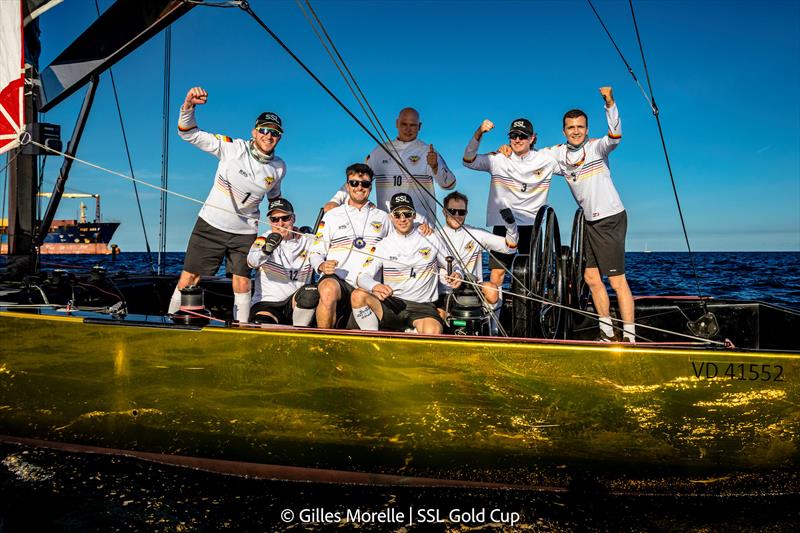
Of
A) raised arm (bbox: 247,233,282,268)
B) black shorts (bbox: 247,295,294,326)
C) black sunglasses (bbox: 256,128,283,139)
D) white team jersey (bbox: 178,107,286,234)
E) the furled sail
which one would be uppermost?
the furled sail

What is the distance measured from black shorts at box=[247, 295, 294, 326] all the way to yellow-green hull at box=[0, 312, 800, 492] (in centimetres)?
107

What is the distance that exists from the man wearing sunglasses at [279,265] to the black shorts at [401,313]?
0.71 m

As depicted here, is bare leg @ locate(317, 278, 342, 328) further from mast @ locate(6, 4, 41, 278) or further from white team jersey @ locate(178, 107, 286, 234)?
mast @ locate(6, 4, 41, 278)

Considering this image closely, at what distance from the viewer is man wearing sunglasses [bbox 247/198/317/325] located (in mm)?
4496

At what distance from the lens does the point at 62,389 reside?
12.0ft

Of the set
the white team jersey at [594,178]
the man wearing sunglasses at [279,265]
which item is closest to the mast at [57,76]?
the man wearing sunglasses at [279,265]

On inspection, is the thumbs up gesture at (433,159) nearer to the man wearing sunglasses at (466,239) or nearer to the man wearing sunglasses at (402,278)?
the man wearing sunglasses at (466,239)

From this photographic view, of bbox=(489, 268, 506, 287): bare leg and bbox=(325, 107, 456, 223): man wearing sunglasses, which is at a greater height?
bbox=(325, 107, 456, 223): man wearing sunglasses

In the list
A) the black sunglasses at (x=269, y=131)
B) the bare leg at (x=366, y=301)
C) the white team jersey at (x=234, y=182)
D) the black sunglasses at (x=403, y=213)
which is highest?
the black sunglasses at (x=269, y=131)

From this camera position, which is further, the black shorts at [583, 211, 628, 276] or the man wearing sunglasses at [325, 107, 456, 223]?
the man wearing sunglasses at [325, 107, 456, 223]

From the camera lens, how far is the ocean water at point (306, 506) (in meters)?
3.13

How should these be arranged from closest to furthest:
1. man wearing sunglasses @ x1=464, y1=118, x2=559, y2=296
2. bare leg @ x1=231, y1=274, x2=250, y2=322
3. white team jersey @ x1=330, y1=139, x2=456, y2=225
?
bare leg @ x1=231, y1=274, x2=250, y2=322, man wearing sunglasses @ x1=464, y1=118, x2=559, y2=296, white team jersey @ x1=330, y1=139, x2=456, y2=225

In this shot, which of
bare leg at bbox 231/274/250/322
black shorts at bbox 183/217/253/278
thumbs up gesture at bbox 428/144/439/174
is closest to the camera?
bare leg at bbox 231/274/250/322

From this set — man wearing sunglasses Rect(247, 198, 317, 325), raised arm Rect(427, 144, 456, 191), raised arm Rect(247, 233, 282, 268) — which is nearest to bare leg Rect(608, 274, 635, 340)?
raised arm Rect(427, 144, 456, 191)
